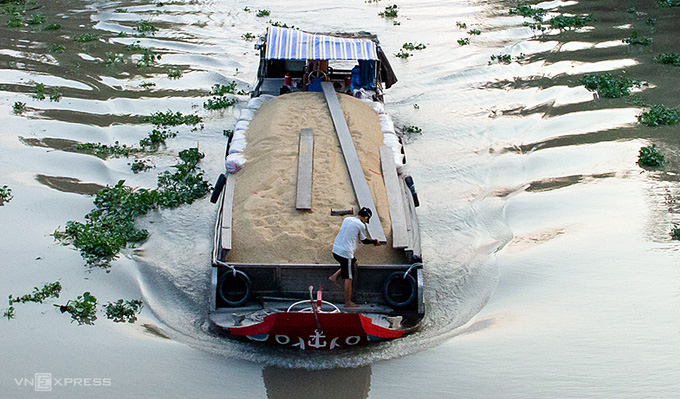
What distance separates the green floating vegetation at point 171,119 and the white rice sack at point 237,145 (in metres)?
3.75

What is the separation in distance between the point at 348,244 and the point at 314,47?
5642mm

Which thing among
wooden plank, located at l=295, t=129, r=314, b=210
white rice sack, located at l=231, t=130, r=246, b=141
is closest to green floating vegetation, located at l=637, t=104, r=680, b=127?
wooden plank, located at l=295, t=129, r=314, b=210

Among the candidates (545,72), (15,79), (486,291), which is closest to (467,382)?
(486,291)

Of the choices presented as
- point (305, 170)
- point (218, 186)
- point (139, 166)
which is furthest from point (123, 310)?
point (139, 166)

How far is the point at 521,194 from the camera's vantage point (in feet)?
35.2

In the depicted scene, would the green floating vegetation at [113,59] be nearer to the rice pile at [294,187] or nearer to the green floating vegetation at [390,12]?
the rice pile at [294,187]

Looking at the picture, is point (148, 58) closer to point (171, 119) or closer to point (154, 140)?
point (171, 119)

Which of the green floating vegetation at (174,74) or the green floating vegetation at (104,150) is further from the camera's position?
the green floating vegetation at (174,74)

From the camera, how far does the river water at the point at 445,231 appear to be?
→ 708 cm

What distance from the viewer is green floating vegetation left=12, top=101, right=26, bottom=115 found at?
44.0ft

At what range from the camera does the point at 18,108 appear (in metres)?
13.5

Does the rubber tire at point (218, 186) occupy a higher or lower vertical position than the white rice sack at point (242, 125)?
lower

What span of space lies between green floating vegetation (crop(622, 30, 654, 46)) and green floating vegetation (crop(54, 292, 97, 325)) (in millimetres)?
15744

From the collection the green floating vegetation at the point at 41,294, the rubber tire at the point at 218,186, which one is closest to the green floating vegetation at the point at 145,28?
the rubber tire at the point at 218,186
